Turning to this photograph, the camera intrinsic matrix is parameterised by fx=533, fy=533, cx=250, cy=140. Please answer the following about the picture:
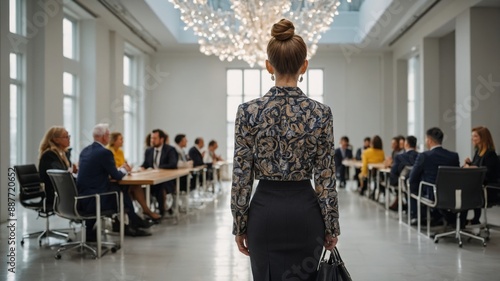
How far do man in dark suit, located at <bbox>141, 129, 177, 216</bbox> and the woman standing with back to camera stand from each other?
671 centimetres

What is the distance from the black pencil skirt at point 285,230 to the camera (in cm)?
210

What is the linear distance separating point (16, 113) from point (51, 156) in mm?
4028

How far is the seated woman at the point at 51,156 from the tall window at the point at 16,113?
374 centimetres

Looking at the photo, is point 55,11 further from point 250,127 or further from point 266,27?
point 250,127

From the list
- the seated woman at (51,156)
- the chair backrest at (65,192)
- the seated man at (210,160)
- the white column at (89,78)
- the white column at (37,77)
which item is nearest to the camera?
the chair backrest at (65,192)

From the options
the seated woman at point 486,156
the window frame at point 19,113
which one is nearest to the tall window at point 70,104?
the window frame at point 19,113

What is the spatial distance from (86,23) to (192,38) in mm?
4635

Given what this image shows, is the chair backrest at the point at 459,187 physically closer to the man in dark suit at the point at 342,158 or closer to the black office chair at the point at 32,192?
the black office chair at the point at 32,192

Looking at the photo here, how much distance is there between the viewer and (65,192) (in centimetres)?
543

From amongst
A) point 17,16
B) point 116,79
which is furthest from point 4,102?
point 116,79

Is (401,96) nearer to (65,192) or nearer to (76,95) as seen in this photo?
(76,95)

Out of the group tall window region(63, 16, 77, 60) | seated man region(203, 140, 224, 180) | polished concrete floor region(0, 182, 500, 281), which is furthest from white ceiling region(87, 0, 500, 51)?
polished concrete floor region(0, 182, 500, 281)

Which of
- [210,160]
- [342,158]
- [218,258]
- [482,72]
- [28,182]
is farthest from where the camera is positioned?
[342,158]

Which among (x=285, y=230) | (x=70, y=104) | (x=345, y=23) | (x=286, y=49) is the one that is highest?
(x=345, y=23)
